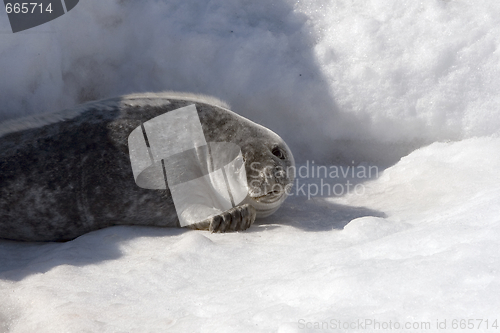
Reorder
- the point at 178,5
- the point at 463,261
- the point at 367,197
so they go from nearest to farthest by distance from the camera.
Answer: the point at 463,261
the point at 367,197
the point at 178,5

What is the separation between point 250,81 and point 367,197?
118cm

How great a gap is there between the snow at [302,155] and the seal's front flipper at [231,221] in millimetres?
71

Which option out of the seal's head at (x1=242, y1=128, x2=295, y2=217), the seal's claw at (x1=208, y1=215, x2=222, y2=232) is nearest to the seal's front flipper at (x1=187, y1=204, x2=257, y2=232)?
the seal's claw at (x1=208, y1=215, x2=222, y2=232)

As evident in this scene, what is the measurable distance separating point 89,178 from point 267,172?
1.00 metres

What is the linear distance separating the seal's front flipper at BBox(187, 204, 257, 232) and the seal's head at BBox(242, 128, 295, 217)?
179mm

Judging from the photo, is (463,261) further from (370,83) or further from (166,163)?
(370,83)

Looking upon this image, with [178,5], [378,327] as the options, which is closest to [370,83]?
[178,5]

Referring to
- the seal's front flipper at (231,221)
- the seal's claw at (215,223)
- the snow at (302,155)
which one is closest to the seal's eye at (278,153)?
the snow at (302,155)

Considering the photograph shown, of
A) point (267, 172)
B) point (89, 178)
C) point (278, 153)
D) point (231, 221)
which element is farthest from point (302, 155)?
point (89, 178)

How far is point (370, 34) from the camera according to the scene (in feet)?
11.5

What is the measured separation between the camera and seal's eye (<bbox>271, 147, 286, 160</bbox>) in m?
3.06

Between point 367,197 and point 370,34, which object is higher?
point 370,34

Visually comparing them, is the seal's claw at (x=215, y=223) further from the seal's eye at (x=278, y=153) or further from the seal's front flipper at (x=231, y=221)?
the seal's eye at (x=278, y=153)

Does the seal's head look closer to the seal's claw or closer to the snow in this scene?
the snow
